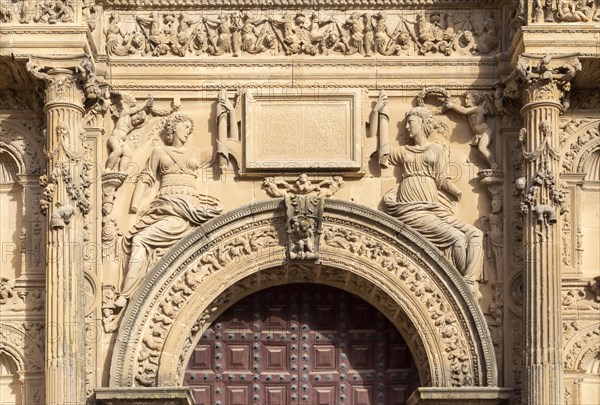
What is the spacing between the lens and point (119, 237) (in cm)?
2067

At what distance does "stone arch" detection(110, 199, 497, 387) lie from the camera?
20.2 meters

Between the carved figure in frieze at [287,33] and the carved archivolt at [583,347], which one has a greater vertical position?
the carved figure in frieze at [287,33]

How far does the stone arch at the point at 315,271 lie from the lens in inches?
797

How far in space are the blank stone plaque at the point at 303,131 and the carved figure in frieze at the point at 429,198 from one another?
0.41 metres

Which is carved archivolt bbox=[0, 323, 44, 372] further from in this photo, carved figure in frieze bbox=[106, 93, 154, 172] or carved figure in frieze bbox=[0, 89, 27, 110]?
carved figure in frieze bbox=[0, 89, 27, 110]

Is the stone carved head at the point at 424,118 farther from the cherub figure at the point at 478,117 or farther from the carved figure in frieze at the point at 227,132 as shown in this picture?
the carved figure in frieze at the point at 227,132

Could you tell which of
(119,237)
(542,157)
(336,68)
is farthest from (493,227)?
(119,237)

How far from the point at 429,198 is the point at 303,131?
5.15 ft

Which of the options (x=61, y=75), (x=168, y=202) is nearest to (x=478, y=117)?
(x=168, y=202)

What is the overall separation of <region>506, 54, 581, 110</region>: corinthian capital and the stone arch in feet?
6.57

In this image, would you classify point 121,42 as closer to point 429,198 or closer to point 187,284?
point 187,284

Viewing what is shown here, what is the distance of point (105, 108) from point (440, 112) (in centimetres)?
372

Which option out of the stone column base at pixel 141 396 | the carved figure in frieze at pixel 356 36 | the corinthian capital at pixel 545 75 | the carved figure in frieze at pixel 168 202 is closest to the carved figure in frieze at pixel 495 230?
the corinthian capital at pixel 545 75

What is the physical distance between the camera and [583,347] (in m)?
20.3
